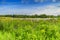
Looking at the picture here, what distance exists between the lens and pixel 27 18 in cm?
676

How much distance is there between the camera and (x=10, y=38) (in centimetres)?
241

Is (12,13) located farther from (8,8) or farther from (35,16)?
(35,16)

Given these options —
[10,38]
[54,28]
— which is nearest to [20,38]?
[10,38]

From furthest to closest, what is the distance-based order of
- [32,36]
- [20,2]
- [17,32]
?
[20,2]
[17,32]
[32,36]

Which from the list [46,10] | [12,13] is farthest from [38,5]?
[12,13]

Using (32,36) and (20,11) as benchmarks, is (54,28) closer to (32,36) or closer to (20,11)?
(32,36)

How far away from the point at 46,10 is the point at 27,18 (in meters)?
0.71

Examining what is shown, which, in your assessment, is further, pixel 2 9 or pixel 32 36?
pixel 2 9

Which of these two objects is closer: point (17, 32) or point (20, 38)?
point (20, 38)

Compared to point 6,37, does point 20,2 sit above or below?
below

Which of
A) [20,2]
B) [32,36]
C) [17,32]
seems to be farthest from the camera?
[20,2]

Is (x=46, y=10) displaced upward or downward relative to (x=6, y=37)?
downward

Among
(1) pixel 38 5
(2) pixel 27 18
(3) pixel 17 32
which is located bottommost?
(2) pixel 27 18

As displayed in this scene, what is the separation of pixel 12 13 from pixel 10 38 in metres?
4.33
